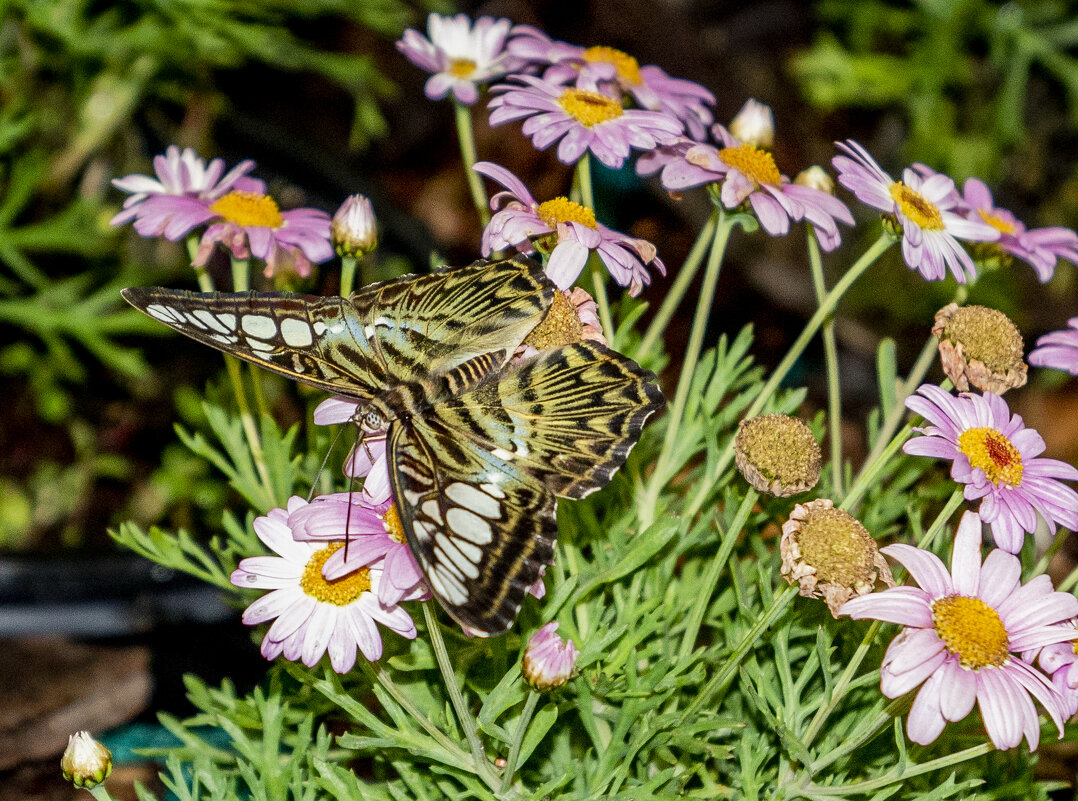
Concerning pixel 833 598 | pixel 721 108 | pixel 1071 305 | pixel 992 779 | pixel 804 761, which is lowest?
pixel 1071 305

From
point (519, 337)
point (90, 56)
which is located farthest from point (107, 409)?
point (519, 337)

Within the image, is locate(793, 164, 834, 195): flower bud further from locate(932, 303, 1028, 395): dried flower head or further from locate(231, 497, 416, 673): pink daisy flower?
locate(231, 497, 416, 673): pink daisy flower

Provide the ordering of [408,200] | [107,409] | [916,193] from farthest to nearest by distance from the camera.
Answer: [408,200]
[107,409]
[916,193]

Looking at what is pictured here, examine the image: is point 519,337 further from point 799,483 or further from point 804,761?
point 804,761

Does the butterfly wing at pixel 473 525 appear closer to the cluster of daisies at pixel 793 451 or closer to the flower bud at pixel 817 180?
the cluster of daisies at pixel 793 451

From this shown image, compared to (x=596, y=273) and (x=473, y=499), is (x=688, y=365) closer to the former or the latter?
(x=596, y=273)

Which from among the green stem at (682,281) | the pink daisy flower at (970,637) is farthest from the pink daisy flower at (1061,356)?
the green stem at (682,281)
